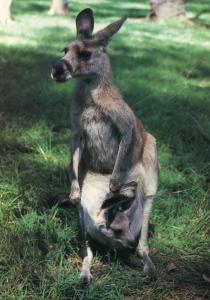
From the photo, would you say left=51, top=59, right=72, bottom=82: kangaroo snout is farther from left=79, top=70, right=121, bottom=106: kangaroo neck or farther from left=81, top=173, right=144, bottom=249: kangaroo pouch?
left=81, top=173, right=144, bottom=249: kangaroo pouch

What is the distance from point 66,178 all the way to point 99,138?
4.46ft

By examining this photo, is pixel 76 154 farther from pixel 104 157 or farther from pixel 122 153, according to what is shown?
pixel 122 153

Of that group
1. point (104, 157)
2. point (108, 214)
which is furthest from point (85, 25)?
point (108, 214)

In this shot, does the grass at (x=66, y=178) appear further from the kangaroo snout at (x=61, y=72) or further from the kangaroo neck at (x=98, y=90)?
the kangaroo snout at (x=61, y=72)

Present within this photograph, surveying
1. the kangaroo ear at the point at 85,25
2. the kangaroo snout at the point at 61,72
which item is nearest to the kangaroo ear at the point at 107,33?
the kangaroo ear at the point at 85,25

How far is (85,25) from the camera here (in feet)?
12.5

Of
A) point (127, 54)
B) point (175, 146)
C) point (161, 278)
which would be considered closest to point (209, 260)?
point (161, 278)

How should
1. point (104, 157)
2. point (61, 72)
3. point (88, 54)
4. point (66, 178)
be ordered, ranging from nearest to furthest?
point (61, 72), point (88, 54), point (104, 157), point (66, 178)

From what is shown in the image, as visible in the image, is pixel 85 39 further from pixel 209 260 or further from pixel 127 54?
pixel 127 54

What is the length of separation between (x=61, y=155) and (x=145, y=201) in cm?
177

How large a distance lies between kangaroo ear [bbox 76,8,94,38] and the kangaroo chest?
46cm

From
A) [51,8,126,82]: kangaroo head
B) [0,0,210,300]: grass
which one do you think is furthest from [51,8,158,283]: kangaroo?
[0,0,210,300]: grass

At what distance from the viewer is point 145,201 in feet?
12.9

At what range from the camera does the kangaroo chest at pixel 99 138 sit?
12.1 ft
